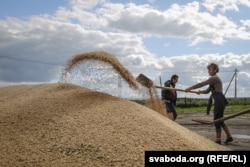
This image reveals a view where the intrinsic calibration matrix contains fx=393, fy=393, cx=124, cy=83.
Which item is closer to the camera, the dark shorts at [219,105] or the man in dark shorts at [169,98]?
the dark shorts at [219,105]

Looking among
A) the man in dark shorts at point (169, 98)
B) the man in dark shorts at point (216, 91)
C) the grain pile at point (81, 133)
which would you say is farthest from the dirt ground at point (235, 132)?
the grain pile at point (81, 133)

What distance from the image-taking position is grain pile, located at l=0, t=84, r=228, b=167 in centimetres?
364

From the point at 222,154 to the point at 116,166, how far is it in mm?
1106

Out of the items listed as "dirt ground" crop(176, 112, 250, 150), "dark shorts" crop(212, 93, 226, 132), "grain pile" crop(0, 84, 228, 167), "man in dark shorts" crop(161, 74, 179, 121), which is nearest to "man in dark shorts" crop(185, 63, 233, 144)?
"dark shorts" crop(212, 93, 226, 132)

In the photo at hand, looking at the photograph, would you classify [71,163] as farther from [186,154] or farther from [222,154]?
[222,154]

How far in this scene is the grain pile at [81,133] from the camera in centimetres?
364

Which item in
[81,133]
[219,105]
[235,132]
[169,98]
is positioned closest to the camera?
[81,133]

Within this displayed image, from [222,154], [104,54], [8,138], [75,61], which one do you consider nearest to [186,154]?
[222,154]

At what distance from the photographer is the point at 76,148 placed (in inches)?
147

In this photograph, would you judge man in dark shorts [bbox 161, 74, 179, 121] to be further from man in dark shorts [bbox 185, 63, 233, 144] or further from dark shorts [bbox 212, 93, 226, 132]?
dark shorts [bbox 212, 93, 226, 132]

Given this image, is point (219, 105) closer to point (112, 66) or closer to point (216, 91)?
point (216, 91)

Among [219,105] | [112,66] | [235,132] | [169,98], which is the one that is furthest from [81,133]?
[235,132]

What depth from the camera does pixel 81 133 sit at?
3951 millimetres

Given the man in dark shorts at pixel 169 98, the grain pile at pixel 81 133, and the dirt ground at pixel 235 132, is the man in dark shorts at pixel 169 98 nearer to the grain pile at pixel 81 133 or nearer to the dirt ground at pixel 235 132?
the dirt ground at pixel 235 132
